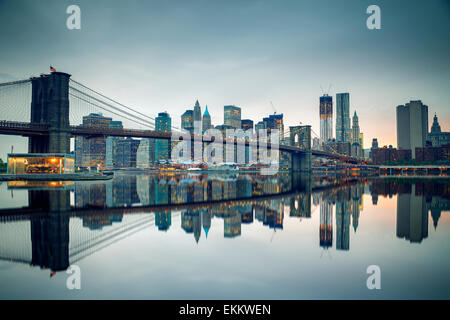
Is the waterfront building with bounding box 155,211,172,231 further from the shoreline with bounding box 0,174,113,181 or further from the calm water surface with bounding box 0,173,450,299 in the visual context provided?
the shoreline with bounding box 0,174,113,181

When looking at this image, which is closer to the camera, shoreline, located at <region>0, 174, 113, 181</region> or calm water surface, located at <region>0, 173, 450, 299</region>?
calm water surface, located at <region>0, 173, 450, 299</region>

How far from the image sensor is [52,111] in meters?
57.8

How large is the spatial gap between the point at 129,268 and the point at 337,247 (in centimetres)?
700

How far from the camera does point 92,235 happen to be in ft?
35.4

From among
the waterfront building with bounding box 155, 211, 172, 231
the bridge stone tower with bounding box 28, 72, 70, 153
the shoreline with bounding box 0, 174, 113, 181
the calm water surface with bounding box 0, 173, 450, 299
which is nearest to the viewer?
the calm water surface with bounding box 0, 173, 450, 299

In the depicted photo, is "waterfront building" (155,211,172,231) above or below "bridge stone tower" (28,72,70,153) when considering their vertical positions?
below

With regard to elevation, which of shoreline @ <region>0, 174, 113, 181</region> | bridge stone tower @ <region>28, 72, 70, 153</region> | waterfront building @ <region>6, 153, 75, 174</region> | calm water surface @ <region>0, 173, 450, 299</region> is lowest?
calm water surface @ <region>0, 173, 450, 299</region>

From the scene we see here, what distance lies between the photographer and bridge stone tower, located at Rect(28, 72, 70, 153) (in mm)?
57250

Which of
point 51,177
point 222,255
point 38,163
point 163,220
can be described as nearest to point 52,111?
point 38,163

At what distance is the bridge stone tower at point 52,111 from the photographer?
5725 cm

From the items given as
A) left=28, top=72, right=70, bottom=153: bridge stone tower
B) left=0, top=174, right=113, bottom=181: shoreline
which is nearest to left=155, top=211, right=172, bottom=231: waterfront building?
left=0, top=174, right=113, bottom=181: shoreline

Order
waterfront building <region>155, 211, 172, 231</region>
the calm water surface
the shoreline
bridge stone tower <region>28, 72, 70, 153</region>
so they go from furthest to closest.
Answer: bridge stone tower <region>28, 72, 70, 153</region>, the shoreline, waterfront building <region>155, 211, 172, 231</region>, the calm water surface

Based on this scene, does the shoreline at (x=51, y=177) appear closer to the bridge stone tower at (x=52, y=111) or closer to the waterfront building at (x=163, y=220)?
the bridge stone tower at (x=52, y=111)

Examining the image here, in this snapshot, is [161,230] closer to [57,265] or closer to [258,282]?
[57,265]
